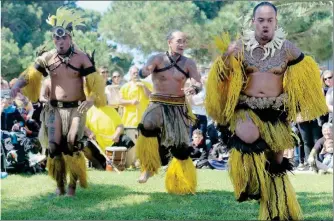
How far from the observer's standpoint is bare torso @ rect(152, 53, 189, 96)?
6.98m

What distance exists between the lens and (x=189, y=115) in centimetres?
708

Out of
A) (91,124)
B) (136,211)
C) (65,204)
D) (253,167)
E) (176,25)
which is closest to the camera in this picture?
(253,167)

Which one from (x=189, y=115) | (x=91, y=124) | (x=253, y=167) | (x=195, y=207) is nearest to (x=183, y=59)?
(x=189, y=115)

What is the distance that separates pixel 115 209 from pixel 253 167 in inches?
61.2

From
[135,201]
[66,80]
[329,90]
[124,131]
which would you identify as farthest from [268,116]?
[124,131]

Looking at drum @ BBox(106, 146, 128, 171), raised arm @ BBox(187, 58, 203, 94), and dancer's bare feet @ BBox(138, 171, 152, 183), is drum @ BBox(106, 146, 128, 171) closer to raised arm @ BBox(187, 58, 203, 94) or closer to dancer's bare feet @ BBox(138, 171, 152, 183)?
dancer's bare feet @ BBox(138, 171, 152, 183)

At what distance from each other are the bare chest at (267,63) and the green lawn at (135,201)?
1208 millimetres

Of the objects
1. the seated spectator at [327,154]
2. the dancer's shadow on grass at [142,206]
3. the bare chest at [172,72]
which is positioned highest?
the bare chest at [172,72]

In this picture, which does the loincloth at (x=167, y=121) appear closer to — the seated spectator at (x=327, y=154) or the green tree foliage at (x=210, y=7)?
the seated spectator at (x=327, y=154)

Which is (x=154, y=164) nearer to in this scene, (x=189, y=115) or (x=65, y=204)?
(x=189, y=115)

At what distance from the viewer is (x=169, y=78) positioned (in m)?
6.98

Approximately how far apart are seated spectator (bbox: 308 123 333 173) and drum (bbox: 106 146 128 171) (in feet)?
8.49

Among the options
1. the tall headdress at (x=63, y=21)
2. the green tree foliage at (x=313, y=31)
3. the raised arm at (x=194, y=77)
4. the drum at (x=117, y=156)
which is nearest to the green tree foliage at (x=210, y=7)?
the green tree foliage at (x=313, y=31)

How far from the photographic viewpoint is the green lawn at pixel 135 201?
5.55 metres
